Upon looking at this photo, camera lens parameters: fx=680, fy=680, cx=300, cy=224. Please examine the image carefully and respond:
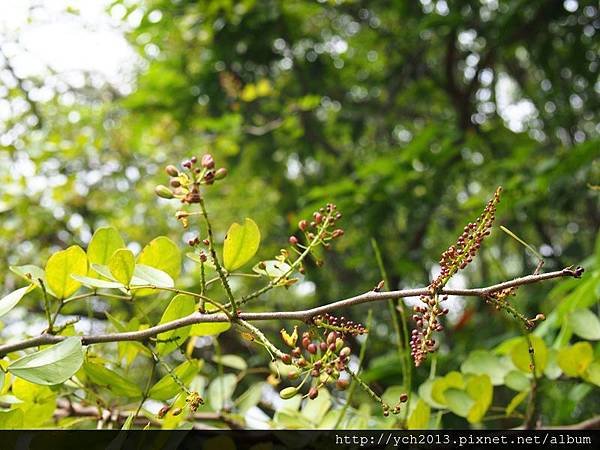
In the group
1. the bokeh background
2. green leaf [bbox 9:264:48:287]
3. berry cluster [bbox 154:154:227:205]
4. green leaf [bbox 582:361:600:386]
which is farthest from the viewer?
the bokeh background

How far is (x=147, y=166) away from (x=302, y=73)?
0.62 meters

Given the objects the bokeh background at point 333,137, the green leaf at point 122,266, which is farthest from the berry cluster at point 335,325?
the bokeh background at point 333,137

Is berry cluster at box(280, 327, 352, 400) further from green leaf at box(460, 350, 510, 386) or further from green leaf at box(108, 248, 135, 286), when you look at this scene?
green leaf at box(460, 350, 510, 386)

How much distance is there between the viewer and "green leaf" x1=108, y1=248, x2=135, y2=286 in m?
0.38

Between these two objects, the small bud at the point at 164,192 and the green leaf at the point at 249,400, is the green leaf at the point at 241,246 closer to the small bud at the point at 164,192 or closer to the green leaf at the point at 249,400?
the small bud at the point at 164,192

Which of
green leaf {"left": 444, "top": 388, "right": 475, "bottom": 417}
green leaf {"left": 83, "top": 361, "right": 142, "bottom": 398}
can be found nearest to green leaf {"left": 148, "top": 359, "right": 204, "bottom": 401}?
green leaf {"left": 83, "top": 361, "right": 142, "bottom": 398}

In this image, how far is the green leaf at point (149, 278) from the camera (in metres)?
0.38

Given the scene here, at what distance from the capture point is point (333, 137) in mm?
1972

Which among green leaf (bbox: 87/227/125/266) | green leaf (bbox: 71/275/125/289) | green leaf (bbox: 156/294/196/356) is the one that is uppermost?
green leaf (bbox: 71/275/125/289)

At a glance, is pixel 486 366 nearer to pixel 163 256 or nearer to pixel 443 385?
pixel 443 385

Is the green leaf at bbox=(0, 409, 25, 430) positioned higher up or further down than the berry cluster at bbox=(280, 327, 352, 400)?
further down

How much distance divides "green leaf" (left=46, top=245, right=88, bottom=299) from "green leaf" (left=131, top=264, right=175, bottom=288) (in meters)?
0.05

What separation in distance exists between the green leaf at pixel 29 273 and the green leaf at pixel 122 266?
52 mm

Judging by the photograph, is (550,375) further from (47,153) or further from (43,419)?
(47,153)
